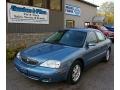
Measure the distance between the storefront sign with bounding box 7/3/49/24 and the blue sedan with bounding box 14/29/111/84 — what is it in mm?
3261

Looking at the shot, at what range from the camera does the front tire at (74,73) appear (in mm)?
4755

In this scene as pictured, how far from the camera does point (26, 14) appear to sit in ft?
30.1

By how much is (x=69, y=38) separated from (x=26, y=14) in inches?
162

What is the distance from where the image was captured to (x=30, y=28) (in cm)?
954

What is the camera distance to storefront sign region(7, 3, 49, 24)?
841cm

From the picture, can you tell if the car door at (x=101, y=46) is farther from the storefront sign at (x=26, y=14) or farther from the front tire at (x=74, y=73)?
the storefront sign at (x=26, y=14)

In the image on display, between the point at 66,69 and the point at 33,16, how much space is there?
5.70 meters

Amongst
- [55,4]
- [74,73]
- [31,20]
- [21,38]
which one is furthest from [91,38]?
[55,4]

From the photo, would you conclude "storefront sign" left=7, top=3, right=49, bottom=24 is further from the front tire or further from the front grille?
the front tire

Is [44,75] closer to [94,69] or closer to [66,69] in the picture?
[66,69]

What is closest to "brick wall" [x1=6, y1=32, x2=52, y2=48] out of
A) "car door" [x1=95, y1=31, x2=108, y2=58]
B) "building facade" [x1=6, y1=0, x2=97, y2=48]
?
"building facade" [x1=6, y1=0, x2=97, y2=48]

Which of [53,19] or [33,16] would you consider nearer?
[33,16]

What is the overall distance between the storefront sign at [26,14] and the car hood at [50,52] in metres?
3.69
